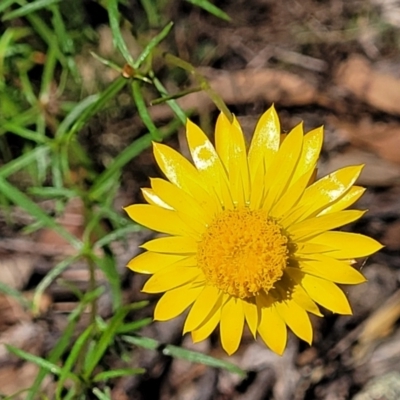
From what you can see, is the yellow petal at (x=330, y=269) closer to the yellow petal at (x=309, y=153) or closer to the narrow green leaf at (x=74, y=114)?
the yellow petal at (x=309, y=153)

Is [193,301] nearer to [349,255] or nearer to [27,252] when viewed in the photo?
[349,255]

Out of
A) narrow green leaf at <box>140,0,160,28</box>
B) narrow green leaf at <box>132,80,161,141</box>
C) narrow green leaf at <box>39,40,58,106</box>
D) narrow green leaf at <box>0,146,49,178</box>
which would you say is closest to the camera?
narrow green leaf at <box>132,80,161,141</box>

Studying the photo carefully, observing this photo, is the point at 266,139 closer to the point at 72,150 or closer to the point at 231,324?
the point at 231,324

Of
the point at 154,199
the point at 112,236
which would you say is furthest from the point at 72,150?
the point at 154,199

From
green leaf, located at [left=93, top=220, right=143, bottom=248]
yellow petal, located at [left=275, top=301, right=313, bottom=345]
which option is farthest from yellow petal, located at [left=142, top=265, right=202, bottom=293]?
green leaf, located at [left=93, top=220, right=143, bottom=248]

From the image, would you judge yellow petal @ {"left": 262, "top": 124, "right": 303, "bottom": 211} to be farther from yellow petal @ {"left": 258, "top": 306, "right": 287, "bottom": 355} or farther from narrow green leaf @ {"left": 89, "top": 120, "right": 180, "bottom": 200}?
narrow green leaf @ {"left": 89, "top": 120, "right": 180, "bottom": 200}

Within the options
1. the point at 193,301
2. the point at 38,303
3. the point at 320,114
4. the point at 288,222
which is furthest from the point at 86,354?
the point at 320,114

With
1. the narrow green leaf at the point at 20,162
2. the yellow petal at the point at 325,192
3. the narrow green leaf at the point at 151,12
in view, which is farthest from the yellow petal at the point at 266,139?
the narrow green leaf at the point at 151,12

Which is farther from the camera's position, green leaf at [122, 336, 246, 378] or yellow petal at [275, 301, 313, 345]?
green leaf at [122, 336, 246, 378]
